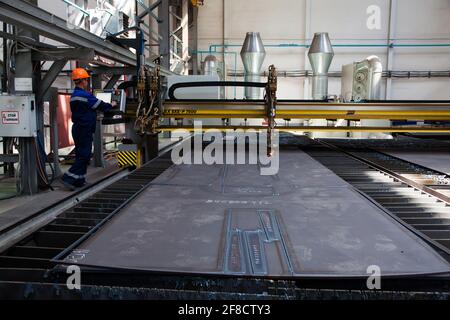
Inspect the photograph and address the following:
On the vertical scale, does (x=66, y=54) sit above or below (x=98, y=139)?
above

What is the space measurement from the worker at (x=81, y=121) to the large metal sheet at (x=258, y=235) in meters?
2.50

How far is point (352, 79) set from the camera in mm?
10547

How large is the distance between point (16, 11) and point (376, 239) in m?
3.21

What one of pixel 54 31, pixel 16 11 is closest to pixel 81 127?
pixel 54 31

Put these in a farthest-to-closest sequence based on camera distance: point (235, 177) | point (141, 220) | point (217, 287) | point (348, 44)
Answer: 1. point (348, 44)
2. point (235, 177)
3. point (141, 220)
4. point (217, 287)

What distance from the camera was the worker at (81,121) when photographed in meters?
4.73

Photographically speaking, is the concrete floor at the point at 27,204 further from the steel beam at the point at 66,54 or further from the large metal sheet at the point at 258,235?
the large metal sheet at the point at 258,235

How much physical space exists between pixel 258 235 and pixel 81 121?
372 centimetres

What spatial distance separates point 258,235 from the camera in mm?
1761

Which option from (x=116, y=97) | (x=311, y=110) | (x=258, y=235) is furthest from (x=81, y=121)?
(x=258, y=235)

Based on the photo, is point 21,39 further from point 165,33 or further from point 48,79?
point 165,33

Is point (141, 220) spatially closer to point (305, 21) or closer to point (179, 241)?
point (179, 241)

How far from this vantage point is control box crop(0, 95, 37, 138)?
4.48 metres

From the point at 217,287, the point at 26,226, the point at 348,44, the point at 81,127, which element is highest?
the point at 348,44
